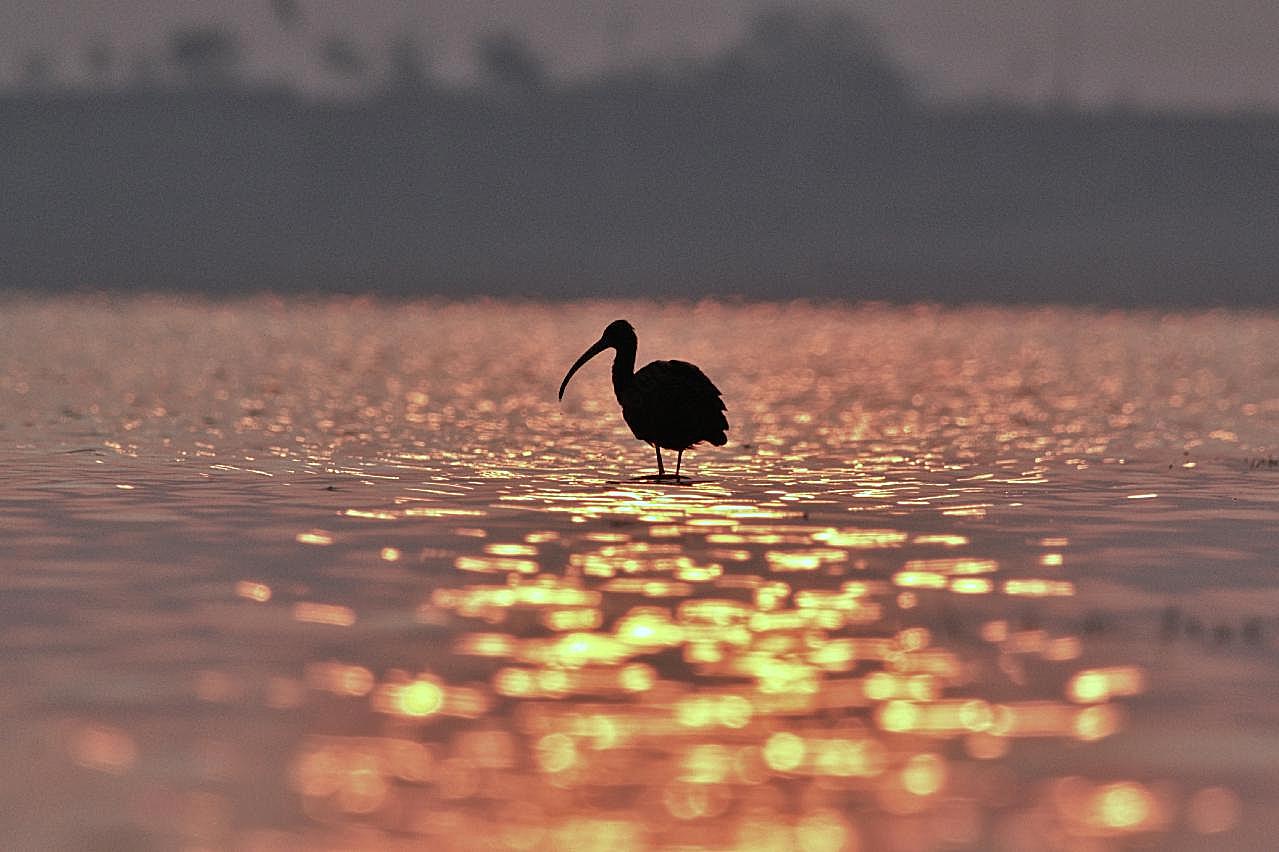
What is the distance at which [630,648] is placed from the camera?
11.4 m

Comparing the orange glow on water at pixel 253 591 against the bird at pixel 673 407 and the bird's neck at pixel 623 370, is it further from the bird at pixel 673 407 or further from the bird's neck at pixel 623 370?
the bird's neck at pixel 623 370

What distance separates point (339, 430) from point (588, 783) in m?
23.0

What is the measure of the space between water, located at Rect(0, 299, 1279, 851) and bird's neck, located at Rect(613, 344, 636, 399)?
116cm

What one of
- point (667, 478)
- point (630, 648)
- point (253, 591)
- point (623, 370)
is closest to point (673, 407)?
point (667, 478)

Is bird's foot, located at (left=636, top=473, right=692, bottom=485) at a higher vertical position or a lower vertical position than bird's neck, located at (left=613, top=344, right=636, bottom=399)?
lower

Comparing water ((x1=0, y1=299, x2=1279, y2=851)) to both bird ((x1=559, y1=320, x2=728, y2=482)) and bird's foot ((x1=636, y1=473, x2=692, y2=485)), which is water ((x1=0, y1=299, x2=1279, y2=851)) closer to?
bird's foot ((x1=636, y1=473, x2=692, y2=485))

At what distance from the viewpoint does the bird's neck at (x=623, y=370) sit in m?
23.0

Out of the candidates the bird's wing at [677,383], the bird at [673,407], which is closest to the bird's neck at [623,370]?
the bird at [673,407]

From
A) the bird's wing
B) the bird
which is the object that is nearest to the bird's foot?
the bird

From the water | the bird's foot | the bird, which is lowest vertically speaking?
the bird's foot

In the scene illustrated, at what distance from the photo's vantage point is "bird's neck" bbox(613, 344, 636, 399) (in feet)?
75.3

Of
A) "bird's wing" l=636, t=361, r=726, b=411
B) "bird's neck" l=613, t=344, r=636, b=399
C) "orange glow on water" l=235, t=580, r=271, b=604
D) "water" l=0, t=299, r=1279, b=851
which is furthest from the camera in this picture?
"bird's neck" l=613, t=344, r=636, b=399

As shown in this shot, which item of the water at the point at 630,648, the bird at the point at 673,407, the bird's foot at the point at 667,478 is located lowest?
the bird's foot at the point at 667,478

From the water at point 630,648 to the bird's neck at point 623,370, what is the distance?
1.16 meters
